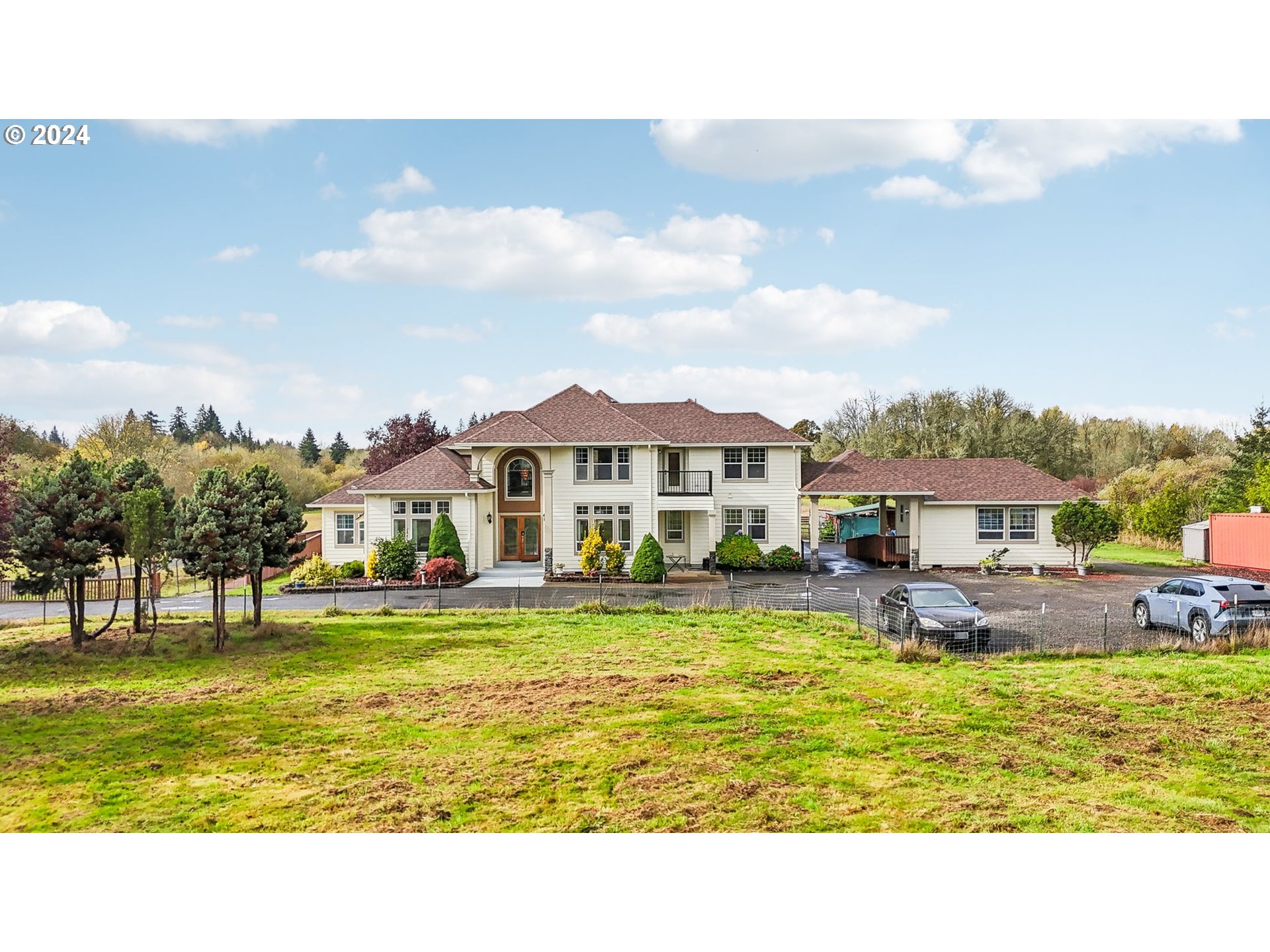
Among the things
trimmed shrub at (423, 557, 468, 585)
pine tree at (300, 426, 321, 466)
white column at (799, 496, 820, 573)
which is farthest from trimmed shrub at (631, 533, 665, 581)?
pine tree at (300, 426, 321, 466)

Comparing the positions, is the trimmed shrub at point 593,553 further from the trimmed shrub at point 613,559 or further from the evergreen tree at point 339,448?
the evergreen tree at point 339,448

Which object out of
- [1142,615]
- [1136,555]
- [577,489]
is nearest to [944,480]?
[1136,555]

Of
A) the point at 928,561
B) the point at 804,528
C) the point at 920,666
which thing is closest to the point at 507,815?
the point at 920,666

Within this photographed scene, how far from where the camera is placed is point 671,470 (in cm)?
2497

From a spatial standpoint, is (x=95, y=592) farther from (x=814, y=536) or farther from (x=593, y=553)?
(x=814, y=536)

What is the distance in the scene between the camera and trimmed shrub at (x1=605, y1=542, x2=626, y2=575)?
2186 cm

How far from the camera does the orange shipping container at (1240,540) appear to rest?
16141mm

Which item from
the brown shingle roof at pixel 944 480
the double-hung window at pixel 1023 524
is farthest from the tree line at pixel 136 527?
the double-hung window at pixel 1023 524

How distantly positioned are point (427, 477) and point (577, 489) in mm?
4939

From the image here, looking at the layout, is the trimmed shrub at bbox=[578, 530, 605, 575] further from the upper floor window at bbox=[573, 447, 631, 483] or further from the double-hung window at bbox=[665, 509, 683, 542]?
the double-hung window at bbox=[665, 509, 683, 542]

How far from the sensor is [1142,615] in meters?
13.3

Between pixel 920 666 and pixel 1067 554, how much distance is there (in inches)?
623

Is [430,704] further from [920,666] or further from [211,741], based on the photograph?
[920,666]

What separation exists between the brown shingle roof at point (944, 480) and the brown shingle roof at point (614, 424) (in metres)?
2.02
